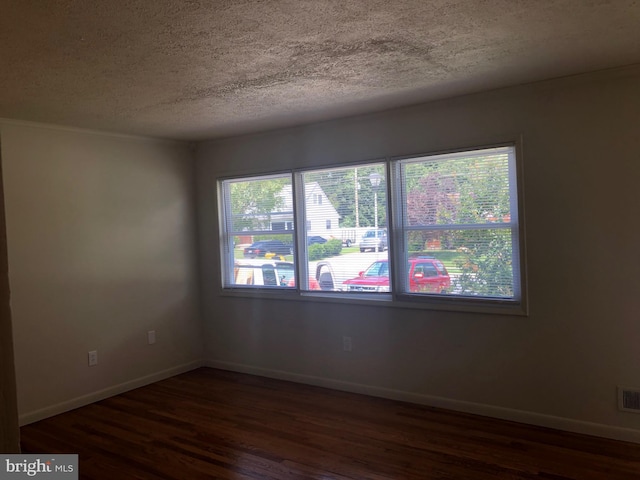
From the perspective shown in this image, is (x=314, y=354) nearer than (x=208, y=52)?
No

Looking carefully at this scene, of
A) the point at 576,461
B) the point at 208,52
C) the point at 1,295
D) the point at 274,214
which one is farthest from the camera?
the point at 274,214

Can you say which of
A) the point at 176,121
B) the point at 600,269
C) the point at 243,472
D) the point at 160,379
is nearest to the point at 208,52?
the point at 176,121

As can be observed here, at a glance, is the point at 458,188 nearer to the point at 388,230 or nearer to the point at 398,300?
the point at 388,230

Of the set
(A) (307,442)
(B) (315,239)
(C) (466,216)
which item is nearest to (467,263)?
(C) (466,216)

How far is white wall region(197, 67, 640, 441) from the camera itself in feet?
10.4

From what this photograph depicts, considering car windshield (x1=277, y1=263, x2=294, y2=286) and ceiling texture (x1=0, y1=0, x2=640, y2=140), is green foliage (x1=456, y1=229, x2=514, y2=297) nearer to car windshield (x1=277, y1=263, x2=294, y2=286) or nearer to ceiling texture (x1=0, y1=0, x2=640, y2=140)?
ceiling texture (x1=0, y1=0, x2=640, y2=140)

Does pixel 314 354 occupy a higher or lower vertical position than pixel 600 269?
lower

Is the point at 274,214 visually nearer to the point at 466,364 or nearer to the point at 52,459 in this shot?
the point at 466,364

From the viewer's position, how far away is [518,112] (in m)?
3.46

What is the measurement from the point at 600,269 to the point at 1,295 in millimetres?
3457

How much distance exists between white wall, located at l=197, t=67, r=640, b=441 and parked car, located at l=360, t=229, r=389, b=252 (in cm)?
50

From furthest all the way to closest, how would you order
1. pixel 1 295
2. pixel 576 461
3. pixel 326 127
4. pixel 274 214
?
pixel 274 214, pixel 326 127, pixel 576 461, pixel 1 295

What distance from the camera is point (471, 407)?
3.73 m

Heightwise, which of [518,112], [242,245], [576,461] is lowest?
[576,461]
